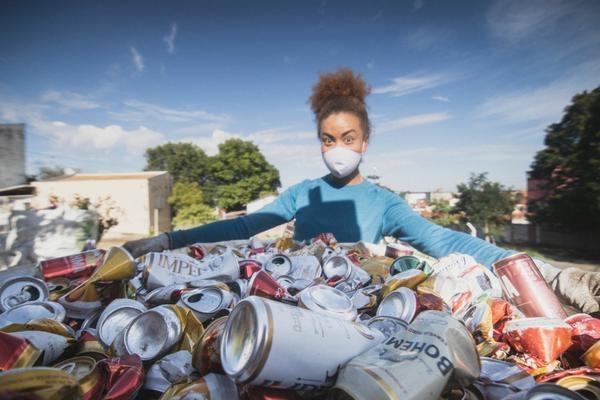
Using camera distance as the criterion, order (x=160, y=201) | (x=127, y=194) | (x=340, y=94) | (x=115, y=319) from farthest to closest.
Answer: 1. (x=160, y=201)
2. (x=127, y=194)
3. (x=340, y=94)
4. (x=115, y=319)

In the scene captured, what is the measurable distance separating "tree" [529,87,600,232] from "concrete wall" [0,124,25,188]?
1787 centimetres

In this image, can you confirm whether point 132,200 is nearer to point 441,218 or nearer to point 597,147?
point 441,218

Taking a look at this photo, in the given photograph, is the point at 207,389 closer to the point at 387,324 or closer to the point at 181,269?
the point at 387,324

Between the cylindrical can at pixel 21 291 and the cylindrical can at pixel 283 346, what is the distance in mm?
813

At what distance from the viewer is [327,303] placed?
2.45 ft

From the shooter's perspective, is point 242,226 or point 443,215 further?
point 443,215

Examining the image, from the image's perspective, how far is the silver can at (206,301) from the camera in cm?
83

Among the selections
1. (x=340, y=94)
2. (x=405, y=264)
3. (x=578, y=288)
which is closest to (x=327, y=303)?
(x=405, y=264)

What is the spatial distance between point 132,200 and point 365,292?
77.7ft

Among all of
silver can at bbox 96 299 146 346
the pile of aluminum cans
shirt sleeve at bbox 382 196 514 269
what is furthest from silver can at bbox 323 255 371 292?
silver can at bbox 96 299 146 346

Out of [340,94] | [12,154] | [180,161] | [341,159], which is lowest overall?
[341,159]

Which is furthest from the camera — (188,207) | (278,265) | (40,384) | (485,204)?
(188,207)

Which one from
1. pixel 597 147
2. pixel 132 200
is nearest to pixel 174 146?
pixel 132 200

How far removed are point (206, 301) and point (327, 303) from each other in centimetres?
35
